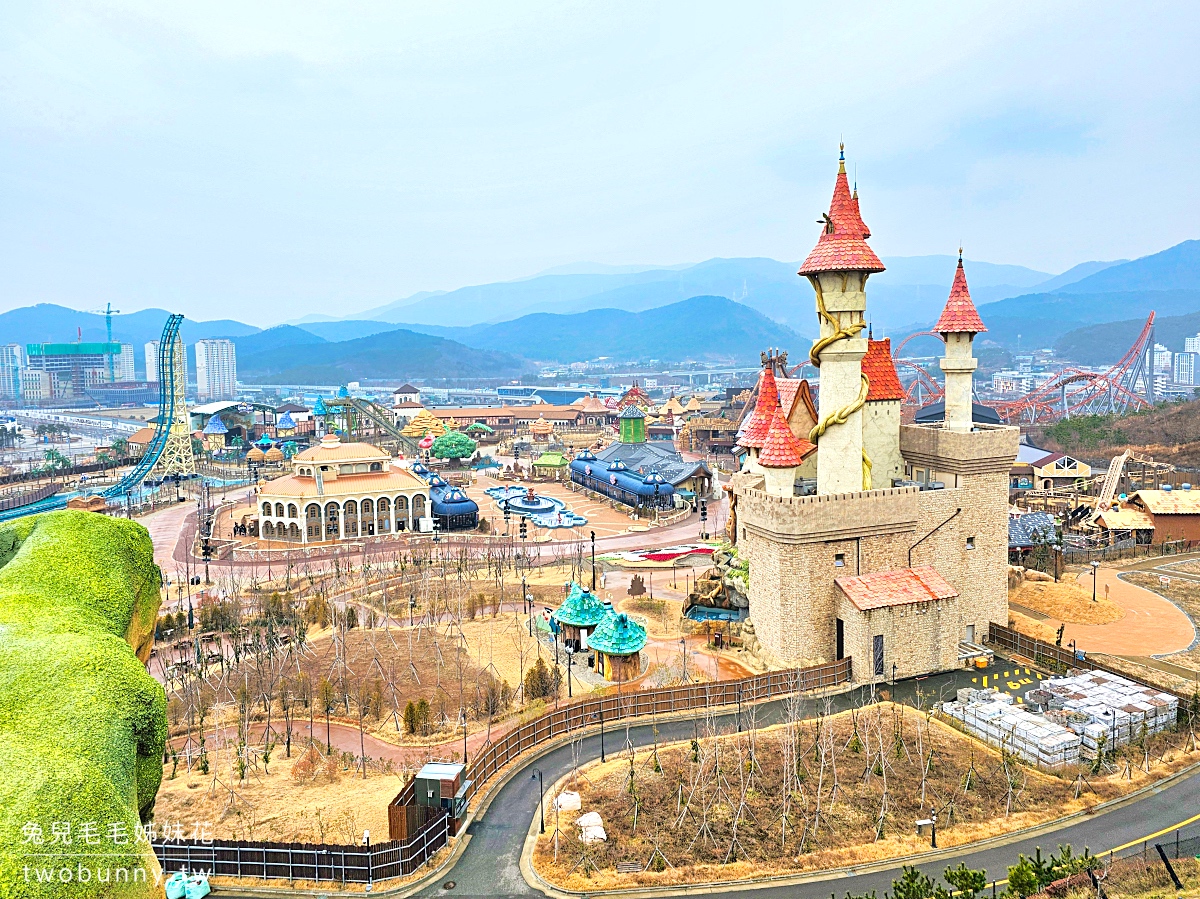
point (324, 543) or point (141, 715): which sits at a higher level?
point (141, 715)

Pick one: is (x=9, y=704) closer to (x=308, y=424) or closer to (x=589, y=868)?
(x=589, y=868)

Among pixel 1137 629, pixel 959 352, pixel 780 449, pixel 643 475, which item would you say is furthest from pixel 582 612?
pixel 643 475

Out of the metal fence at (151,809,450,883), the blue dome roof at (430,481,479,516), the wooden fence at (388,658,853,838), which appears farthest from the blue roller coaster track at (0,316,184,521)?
the metal fence at (151,809,450,883)

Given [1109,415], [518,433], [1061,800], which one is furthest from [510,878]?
[518,433]

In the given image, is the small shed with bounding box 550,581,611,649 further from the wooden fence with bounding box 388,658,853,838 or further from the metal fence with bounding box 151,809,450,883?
the metal fence with bounding box 151,809,450,883

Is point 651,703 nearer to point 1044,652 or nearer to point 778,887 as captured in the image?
point 778,887

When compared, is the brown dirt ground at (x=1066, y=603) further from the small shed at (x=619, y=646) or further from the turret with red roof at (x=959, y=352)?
the small shed at (x=619, y=646)
